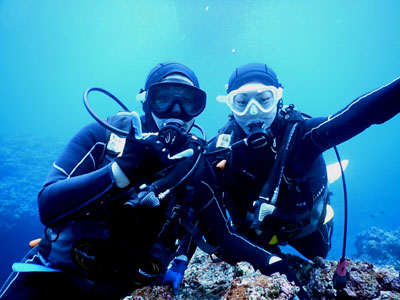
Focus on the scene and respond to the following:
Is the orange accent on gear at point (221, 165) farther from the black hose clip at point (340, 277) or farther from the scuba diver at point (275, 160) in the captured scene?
the black hose clip at point (340, 277)

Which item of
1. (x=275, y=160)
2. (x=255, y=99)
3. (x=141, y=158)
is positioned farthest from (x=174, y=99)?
(x=275, y=160)

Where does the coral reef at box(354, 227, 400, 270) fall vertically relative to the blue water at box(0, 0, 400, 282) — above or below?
below

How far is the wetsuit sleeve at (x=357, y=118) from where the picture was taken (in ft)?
8.89

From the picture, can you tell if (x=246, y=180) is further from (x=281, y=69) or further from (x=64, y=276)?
(x=281, y=69)

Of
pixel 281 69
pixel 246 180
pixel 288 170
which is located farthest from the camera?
pixel 281 69

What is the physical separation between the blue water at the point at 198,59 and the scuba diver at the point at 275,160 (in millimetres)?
16861

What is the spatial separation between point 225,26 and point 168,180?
76404mm

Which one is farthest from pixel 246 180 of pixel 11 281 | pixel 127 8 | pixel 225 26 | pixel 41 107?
pixel 41 107

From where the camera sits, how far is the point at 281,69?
11888cm

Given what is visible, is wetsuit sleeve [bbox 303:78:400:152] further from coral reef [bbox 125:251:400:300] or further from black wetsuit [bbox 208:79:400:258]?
coral reef [bbox 125:251:400:300]

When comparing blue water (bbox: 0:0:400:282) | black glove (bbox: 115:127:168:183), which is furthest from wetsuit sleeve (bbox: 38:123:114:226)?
blue water (bbox: 0:0:400:282)

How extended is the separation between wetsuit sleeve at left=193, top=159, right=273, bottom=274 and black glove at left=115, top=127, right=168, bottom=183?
1135 mm

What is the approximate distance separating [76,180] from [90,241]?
25.3 inches

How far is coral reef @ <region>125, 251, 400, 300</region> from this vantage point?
64.2 inches
